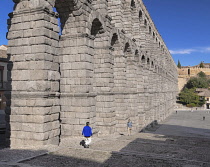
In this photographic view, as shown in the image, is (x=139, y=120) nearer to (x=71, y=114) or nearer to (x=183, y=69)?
(x=71, y=114)

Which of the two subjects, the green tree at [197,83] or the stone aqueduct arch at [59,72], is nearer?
the stone aqueduct arch at [59,72]

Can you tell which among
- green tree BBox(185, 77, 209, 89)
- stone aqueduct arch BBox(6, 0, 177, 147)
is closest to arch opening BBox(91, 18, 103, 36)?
stone aqueduct arch BBox(6, 0, 177, 147)

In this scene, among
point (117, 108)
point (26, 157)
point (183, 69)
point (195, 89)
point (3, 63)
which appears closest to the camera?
point (26, 157)

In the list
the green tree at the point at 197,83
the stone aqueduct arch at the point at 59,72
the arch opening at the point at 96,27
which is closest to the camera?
the stone aqueduct arch at the point at 59,72

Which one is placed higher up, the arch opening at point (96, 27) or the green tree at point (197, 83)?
the arch opening at point (96, 27)

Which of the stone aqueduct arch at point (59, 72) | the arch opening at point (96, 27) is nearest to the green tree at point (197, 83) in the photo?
the stone aqueduct arch at point (59, 72)

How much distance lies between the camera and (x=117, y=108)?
17.7 meters

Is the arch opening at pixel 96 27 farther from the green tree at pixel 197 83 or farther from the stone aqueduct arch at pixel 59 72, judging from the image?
the green tree at pixel 197 83

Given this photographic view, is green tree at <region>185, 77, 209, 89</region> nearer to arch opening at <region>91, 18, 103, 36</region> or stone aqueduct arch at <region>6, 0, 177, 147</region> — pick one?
stone aqueduct arch at <region>6, 0, 177, 147</region>

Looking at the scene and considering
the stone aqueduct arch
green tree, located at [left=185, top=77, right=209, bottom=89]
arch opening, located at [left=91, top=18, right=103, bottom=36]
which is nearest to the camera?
the stone aqueduct arch

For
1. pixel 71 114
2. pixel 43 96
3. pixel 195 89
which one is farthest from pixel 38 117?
pixel 195 89

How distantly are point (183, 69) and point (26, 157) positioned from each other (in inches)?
4416

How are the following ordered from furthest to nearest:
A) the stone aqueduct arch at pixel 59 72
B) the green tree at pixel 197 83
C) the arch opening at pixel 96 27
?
the green tree at pixel 197 83 < the arch opening at pixel 96 27 < the stone aqueduct arch at pixel 59 72

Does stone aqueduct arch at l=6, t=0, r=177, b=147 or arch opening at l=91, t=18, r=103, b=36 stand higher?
arch opening at l=91, t=18, r=103, b=36
